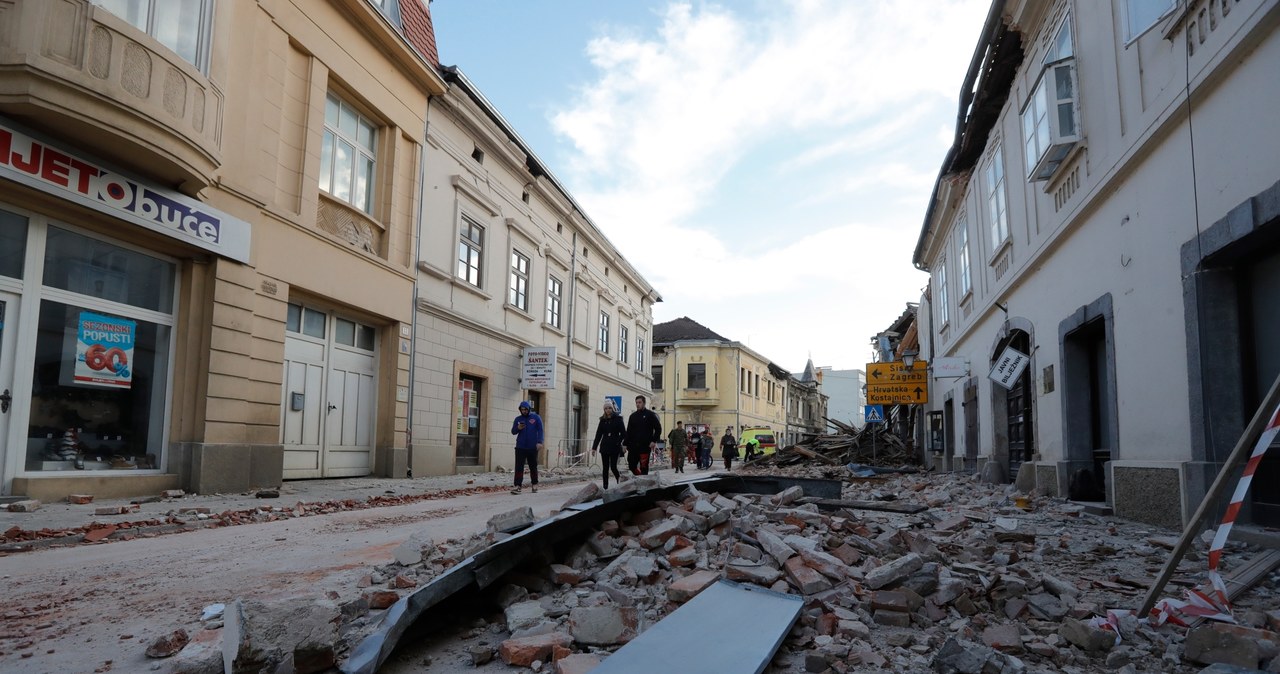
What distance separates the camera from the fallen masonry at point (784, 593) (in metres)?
2.88

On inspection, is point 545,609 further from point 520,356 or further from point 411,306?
point 520,356

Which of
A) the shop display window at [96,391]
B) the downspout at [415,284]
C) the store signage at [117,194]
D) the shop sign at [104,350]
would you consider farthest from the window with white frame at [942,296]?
the shop sign at [104,350]

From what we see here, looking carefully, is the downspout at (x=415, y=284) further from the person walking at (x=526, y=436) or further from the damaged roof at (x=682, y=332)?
the damaged roof at (x=682, y=332)

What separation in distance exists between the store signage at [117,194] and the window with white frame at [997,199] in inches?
472

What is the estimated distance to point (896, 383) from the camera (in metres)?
20.2

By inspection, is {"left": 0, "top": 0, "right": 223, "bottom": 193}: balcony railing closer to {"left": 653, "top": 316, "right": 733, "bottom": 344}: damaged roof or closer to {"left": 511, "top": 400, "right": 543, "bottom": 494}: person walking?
{"left": 511, "top": 400, "right": 543, "bottom": 494}: person walking

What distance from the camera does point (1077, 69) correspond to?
8.19 m

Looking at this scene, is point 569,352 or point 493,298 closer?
point 493,298

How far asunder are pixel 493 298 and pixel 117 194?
10.6 m

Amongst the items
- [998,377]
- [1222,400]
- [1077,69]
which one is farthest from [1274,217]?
[998,377]

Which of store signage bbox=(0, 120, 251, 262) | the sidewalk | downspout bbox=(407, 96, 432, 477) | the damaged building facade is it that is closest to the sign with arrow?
the damaged building facade

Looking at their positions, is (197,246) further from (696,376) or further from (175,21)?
(696,376)

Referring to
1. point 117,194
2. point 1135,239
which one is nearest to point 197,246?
point 117,194

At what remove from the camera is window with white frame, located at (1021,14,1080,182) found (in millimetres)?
8141
